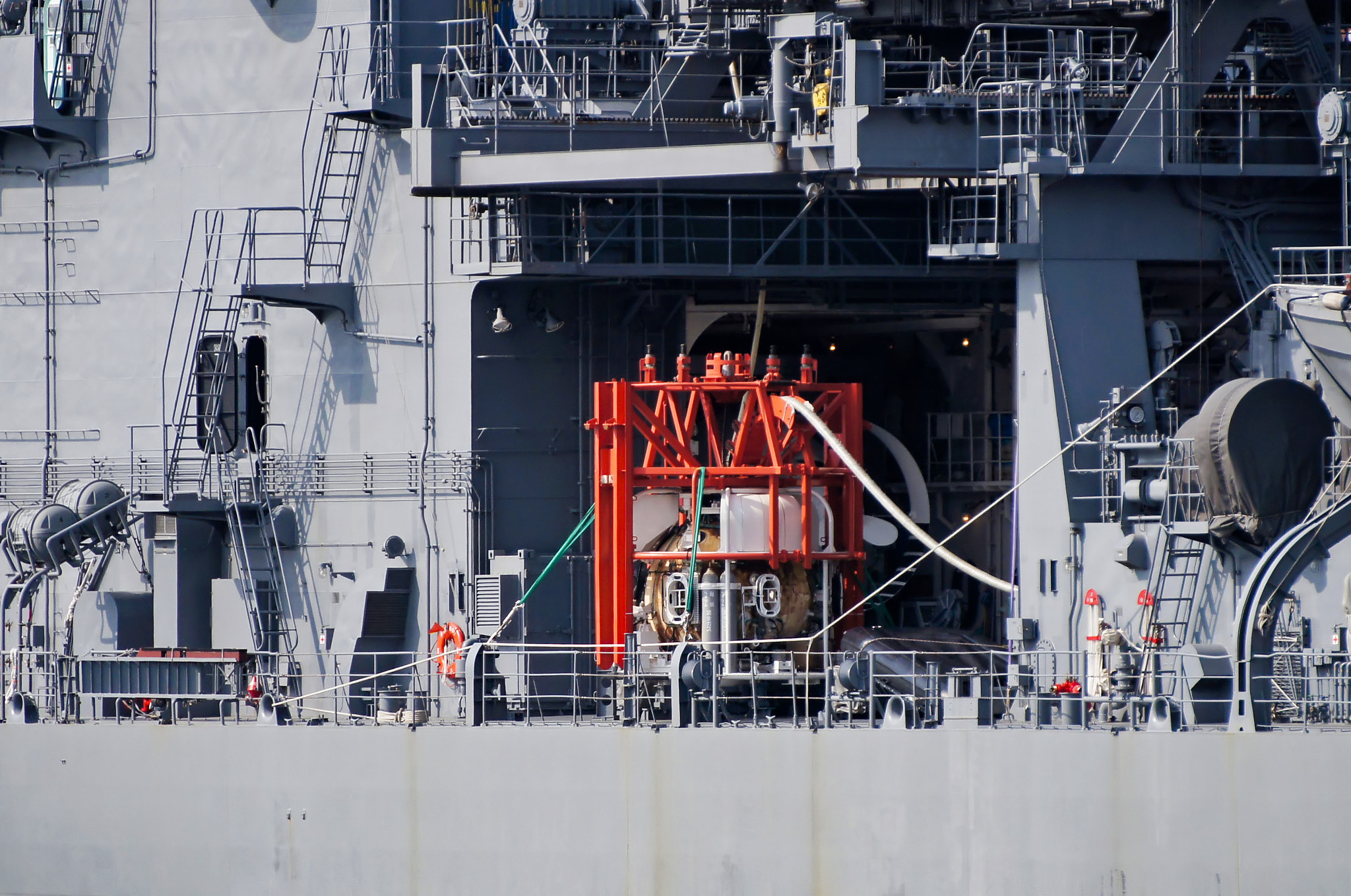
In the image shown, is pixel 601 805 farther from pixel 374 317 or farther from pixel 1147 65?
pixel 1147 65

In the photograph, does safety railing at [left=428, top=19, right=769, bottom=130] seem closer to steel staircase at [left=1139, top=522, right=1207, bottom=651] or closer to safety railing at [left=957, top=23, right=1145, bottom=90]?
safety railing at [left=957, top=23, right=1145, bottom=90]

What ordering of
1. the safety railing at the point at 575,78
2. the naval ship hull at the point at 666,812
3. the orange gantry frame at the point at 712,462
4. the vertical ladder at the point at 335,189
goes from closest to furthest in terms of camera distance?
the naval ship hull at the point at 666,812 → the orange gantry frame at the point at 712,462 → the safety railing at the point at 575,78 → the vertical ladder at the point at 335,189

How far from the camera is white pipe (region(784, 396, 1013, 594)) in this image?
1984 centimetres

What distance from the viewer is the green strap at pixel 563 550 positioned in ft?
75.6

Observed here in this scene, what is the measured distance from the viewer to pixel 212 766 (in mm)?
20766

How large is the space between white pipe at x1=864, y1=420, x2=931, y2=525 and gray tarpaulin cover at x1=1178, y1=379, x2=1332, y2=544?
629 cm

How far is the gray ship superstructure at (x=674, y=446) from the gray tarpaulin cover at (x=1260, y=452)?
1.5 inches

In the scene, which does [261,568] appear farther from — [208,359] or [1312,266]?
[1312,266]

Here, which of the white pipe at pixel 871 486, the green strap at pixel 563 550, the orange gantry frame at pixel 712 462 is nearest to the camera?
the white pipe at pixel 871 486

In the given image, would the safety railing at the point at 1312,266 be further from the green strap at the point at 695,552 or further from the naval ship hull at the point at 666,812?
the green strap at the point at 695,552

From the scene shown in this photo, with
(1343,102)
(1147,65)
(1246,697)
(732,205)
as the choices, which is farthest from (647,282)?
(1246,697)

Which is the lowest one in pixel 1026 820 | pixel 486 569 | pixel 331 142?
pixel 1026 820

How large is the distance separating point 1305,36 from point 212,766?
1237 centimetres

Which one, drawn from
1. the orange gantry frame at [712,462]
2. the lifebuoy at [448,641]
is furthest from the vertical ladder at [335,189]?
the lifebuoy at [448,641]
